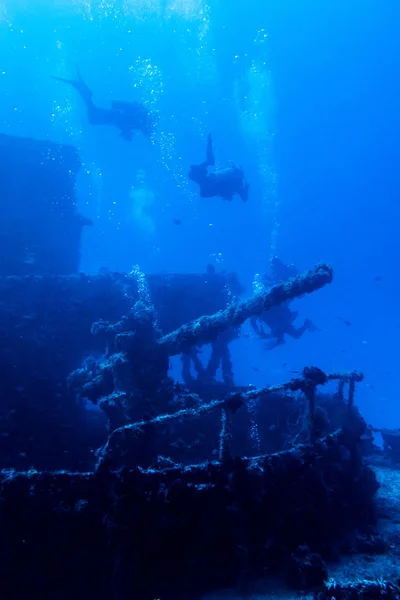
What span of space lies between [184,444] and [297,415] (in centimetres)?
379

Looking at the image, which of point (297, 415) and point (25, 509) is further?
point (297, 415)

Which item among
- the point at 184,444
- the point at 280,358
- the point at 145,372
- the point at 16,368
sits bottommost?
the point at 184,444

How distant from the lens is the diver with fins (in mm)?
20062

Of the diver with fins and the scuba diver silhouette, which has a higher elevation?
the scuba diver silhouette

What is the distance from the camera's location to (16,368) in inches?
523

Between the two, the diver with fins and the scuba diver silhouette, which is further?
the scuba diver silhouette

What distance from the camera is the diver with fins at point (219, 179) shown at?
20062 mm

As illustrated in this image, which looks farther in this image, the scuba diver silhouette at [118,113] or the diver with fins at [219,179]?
the scuba diver silhouette at [118,113]

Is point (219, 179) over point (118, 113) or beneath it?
beneath

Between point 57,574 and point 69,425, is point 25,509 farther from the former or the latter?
point 69,425

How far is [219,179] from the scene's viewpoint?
20.4 meters

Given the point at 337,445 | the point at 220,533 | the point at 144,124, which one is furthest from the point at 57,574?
the point at 144,124

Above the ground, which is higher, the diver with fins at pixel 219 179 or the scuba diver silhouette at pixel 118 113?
the scuba diver silhouette at pixel 118 113

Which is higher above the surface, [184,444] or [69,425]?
[69,425]
